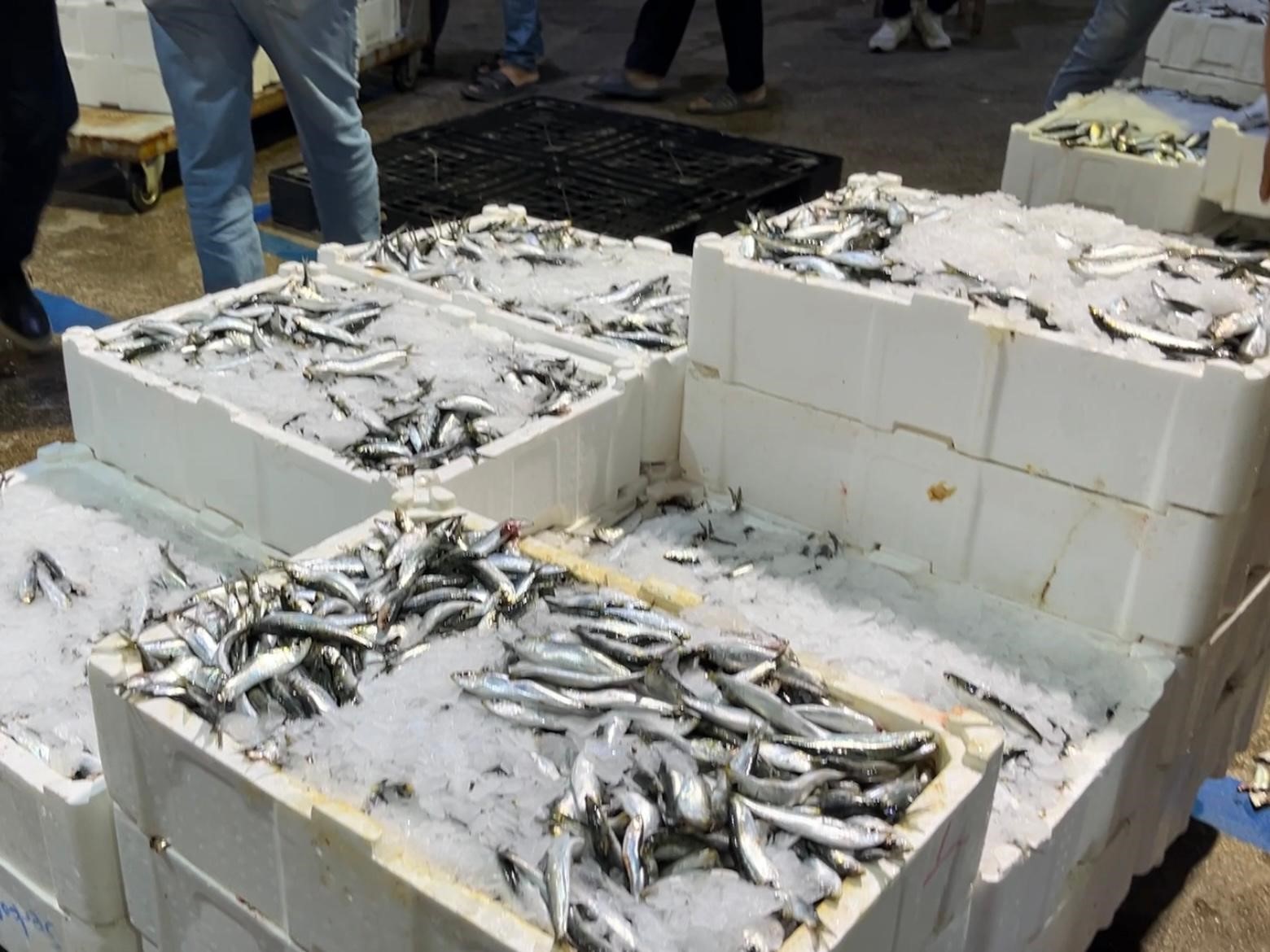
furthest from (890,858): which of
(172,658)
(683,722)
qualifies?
(172,658)

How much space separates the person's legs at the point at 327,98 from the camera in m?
3.63

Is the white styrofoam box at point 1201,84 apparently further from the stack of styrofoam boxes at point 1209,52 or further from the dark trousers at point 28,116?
the dark trousers at point 28,116

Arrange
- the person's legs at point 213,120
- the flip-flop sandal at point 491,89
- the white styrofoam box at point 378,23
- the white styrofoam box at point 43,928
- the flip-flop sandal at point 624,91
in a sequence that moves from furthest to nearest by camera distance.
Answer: the flip-flop sandal at point 624,91
the flip-flop sandal at point 491,89
the white styrofoam box at point 378,23
the person's legs at point 213,120
the white styrofoam box at point 43,928

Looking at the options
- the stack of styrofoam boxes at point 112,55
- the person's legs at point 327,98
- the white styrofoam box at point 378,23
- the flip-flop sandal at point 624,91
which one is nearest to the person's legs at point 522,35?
the flip-flop sandal at point 624,91

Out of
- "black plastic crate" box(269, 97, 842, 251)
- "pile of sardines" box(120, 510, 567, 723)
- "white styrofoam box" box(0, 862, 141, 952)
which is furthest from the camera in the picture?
"black plastic crate" box(269, 97, 842, 251)

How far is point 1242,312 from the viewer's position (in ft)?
7.16

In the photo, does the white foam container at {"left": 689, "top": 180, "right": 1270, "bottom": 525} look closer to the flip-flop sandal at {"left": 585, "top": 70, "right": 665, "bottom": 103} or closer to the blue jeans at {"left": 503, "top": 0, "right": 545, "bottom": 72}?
the flip-flop sandal at {"left": 585, "top": 70, "right": 665, "bottom": 103}

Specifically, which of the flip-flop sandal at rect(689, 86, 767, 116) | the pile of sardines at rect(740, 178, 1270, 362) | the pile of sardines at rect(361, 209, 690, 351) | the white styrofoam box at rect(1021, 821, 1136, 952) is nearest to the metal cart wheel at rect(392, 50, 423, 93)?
the flip-flop sandal at rect(689, 86, 767, 116)

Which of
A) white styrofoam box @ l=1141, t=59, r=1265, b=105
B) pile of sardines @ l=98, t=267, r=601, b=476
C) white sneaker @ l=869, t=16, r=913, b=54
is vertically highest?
white styrofoam box @ l=1141, t=59, r=1265, b=105

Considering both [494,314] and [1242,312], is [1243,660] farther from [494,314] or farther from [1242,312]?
[494,314]

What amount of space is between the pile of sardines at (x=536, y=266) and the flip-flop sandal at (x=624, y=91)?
4961 millimetres

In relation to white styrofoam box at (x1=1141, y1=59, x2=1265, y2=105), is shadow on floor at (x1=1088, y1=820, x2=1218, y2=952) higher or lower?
lower

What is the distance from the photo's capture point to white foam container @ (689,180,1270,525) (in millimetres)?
2080

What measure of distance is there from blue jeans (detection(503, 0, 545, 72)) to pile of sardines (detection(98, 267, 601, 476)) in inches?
222
